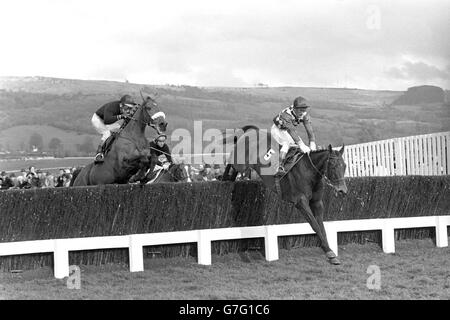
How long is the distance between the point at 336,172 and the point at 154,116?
2799 mm

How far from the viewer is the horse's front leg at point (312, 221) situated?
8.77 metres

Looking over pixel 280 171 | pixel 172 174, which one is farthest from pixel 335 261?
pixel 172 174

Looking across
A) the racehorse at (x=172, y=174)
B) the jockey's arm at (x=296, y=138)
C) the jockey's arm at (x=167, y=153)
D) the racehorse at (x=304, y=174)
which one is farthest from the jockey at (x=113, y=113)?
the jockey's arm at (x=296, y=138)

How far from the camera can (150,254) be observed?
29.9ft

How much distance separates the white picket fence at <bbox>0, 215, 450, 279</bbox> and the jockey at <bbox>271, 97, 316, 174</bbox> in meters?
0.97

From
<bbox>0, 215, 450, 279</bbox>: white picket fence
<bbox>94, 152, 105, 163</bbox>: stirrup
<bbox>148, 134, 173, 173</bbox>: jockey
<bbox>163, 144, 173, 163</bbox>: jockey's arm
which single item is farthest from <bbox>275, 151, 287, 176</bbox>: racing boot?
<bbox>94, 152, 105, 163</bbox>: stirrup

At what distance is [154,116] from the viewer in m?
9.95

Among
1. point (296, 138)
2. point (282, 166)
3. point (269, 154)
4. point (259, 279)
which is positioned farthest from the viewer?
point (269, 154)

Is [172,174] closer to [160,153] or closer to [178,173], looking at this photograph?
[178,173]

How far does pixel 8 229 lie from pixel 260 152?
3.67 m

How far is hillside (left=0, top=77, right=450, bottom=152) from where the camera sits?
31.6m

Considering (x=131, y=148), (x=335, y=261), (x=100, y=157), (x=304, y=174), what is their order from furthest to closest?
A: (x=100, y=157) → (x=131, y=148) → (x=304, y=174) → (x=335, y=261)

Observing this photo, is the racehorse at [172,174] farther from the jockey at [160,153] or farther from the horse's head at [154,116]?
the horse's head at [154,116]
